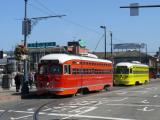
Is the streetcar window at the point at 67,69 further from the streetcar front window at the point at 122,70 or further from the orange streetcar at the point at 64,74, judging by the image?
the streetcar front window at the point at 122,70

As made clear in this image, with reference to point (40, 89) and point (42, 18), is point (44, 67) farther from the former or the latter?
point (42, 18)

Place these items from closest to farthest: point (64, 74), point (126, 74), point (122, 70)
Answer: point (64, 74)
point (126, 74)
point (122, 70)

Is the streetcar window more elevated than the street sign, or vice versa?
the street sign

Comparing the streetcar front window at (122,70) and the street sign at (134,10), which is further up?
the street sign at (134,10)

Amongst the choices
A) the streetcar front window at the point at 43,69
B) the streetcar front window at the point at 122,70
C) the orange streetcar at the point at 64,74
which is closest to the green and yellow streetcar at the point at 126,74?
the streetcar front window at the point at 122,70

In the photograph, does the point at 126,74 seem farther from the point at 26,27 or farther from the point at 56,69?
the point at 56,69

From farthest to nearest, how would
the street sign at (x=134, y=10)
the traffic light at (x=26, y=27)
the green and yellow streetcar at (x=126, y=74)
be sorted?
the green and yellow streetcar at (x=126, y=74) < the traffic light at (x=26, y=27) < the street sign at (x=134, y=10)

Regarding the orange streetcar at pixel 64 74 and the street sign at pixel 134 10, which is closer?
the street sign at pixel 134 10

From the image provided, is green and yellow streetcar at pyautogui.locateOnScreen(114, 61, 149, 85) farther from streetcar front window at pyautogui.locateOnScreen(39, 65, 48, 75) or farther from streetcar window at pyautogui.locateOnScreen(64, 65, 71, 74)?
streetcar front window at pyautogui.locateOnScreen(39, 65, 48, 75)

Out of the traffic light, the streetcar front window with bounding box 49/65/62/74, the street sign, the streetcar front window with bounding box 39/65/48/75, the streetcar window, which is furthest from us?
the traffic light

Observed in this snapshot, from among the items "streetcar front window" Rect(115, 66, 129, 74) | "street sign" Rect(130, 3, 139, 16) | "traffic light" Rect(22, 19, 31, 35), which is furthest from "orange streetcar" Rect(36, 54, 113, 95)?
"streetcar front window" Rect(115, 66, 129, 74)

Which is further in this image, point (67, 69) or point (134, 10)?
point (67, 69)

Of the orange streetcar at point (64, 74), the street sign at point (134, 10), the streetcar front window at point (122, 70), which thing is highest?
the street sign at point (134, 10)

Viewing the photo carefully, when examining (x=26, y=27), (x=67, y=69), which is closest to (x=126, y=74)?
(x=26, y=27)
